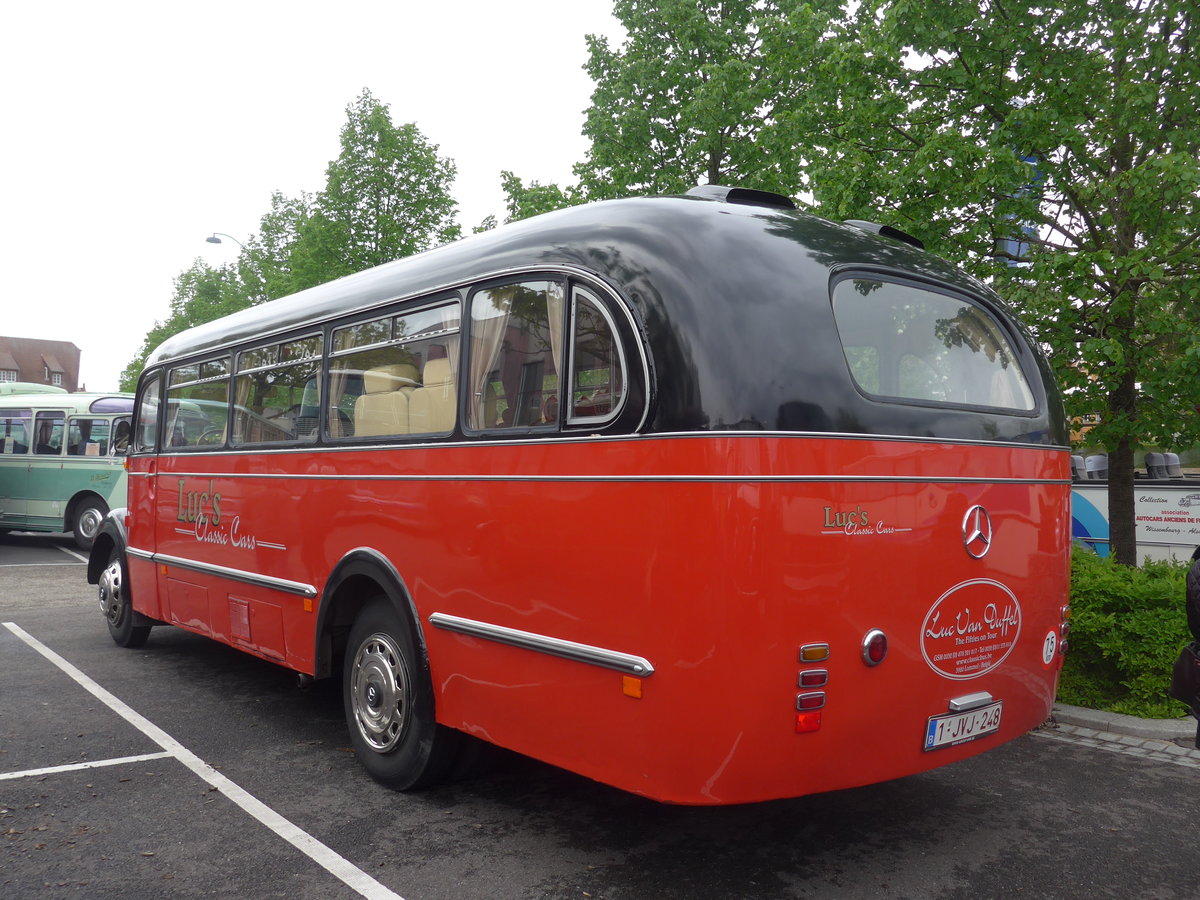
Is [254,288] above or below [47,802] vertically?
above

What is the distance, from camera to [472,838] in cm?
461

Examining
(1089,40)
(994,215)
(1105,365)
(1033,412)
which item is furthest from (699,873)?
(1089,40)

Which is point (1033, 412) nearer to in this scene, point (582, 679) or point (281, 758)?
point (582, 679)

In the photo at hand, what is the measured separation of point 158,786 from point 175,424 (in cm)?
386

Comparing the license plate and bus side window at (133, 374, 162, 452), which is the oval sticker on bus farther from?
bus side window at (133, 374, 162, 452)

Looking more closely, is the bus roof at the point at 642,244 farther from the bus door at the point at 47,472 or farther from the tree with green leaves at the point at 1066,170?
the bus door at the point at 47,472

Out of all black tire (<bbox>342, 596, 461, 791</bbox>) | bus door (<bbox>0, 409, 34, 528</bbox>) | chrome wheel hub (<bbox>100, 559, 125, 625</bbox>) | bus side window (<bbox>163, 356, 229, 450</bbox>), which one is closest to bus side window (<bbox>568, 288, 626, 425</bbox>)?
black tire (<bbox>342, 596, 461, 791</bbox>)

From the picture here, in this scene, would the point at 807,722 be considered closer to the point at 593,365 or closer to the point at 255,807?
the point at 593,365

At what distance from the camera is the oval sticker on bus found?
13.5 ft

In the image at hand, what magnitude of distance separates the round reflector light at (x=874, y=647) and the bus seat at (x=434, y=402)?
2209mm

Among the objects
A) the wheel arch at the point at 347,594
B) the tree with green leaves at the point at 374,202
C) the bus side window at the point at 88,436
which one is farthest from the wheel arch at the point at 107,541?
the tree with green leaves at the point at 374,202

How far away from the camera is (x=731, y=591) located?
3598mm

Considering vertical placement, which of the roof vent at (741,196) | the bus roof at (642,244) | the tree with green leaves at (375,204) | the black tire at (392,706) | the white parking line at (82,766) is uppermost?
the tree with green leaves at (375,204)

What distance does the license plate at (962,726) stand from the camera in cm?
414
